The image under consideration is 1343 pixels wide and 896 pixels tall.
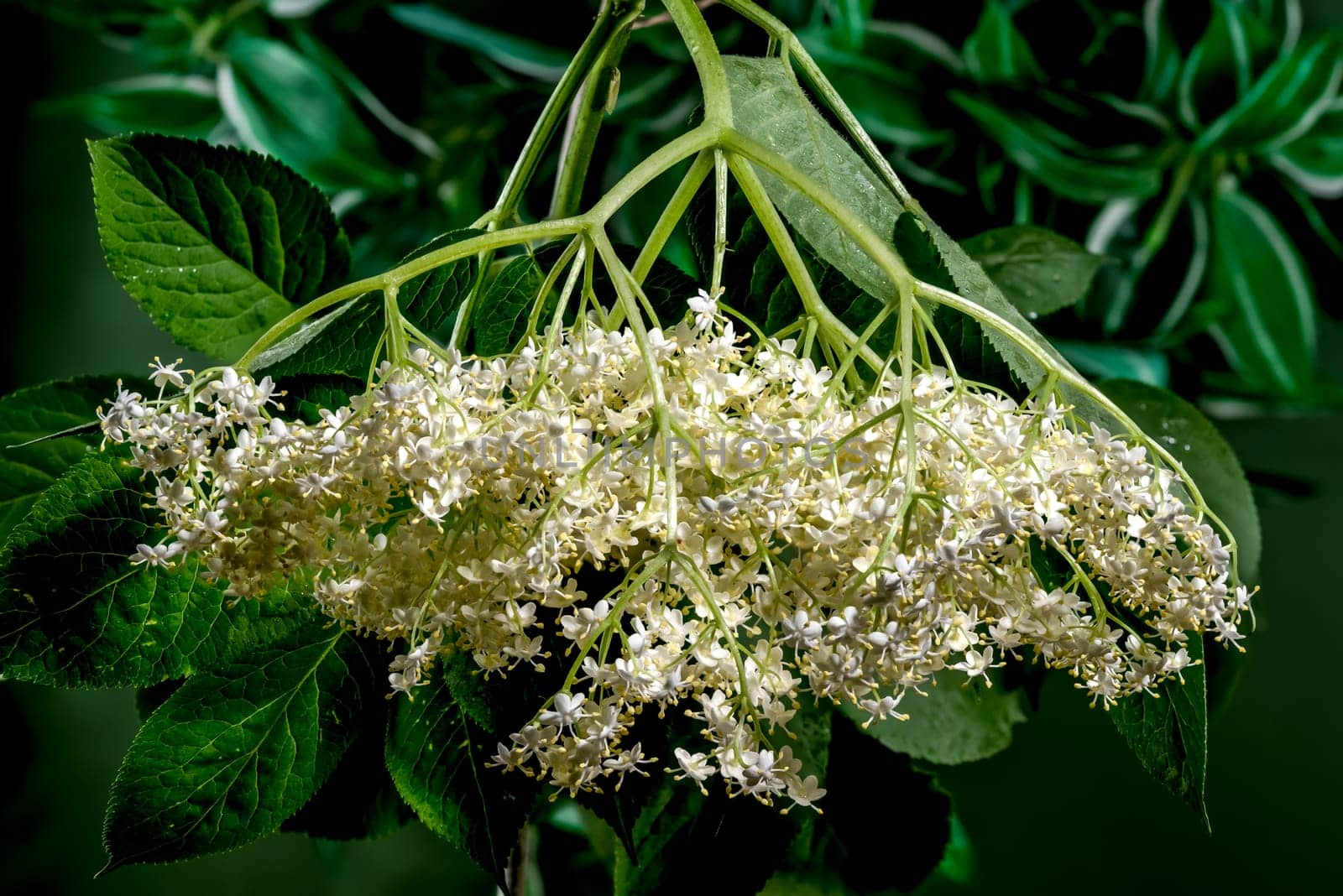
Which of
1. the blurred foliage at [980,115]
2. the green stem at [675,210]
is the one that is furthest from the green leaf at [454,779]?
the blurred foliage at [980,115]

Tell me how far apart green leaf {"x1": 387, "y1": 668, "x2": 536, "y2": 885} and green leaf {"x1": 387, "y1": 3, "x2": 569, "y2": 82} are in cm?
72

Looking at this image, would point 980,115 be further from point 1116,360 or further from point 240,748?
point 240,748

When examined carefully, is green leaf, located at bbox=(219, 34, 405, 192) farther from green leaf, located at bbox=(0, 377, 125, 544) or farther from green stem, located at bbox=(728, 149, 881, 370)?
green stem, located at bbox=(728, 149, 881, 370)

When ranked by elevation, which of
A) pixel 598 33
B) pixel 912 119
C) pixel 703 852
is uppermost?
pixel 598 33

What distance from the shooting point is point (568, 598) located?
234 millimetres

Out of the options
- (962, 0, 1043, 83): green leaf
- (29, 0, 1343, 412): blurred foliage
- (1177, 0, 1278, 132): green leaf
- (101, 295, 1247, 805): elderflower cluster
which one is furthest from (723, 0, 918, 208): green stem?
(1177, 0, 1278, 132): green leaf

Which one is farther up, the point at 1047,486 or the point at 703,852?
the point at 1047,486

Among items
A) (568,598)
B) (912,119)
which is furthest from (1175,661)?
(912,119)

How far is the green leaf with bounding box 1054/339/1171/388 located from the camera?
0.92m

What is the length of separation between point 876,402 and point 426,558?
114 mm

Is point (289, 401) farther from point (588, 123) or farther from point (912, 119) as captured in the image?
Result: point (912, 119)

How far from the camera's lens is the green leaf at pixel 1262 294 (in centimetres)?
95

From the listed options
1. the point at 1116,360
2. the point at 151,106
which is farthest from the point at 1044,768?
the point at 151,106

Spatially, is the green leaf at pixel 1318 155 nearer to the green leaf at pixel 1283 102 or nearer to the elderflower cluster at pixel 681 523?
the green leaf at pixel 1283 102
